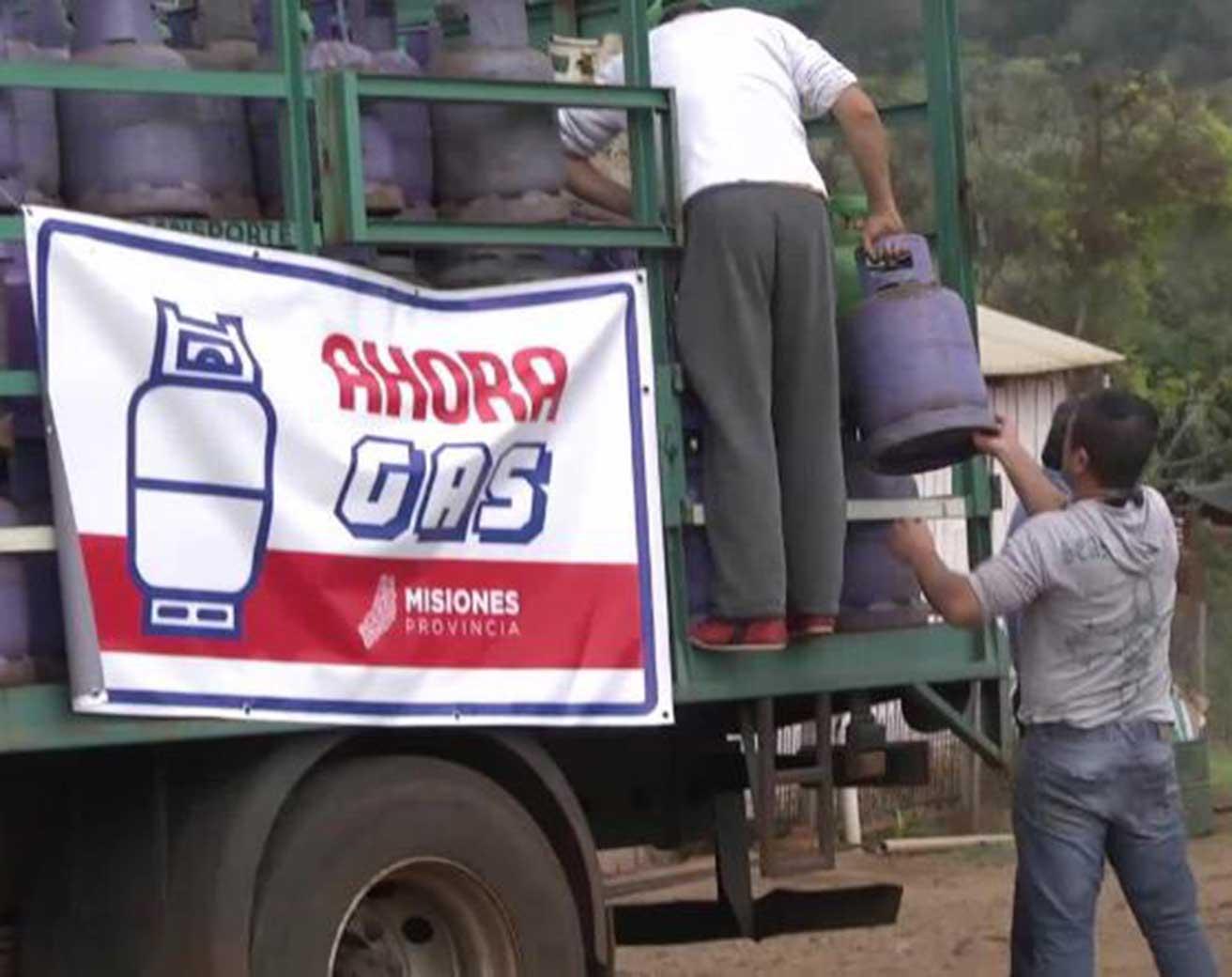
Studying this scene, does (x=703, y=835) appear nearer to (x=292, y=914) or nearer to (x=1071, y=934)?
(x=1071, y=934)

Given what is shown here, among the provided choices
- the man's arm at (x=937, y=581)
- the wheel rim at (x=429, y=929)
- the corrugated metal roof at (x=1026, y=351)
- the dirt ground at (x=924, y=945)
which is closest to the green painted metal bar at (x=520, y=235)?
the man's arm at (x=937, y=581)

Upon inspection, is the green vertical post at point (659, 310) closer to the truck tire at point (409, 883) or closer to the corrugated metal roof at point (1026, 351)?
the truck tire at point (409, 883)

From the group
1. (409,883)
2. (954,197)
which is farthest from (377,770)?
(954,197)

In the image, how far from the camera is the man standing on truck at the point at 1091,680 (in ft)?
24.8

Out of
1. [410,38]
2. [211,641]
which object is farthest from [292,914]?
[410,38]

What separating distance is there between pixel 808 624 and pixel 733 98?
1.24 meters

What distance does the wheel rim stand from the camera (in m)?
7.04

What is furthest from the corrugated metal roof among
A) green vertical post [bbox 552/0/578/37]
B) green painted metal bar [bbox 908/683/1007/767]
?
green vertical post [bbox 552/0/578/37]

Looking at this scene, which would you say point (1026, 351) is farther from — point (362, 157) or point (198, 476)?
point (198, 476)

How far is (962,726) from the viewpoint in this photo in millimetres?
8344

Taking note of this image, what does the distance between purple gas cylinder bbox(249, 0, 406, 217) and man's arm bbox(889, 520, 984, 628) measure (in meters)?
1.53

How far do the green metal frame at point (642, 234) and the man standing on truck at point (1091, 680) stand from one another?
1.31 ft

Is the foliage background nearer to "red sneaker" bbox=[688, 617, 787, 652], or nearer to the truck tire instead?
"red sneaker" bbox=[688, 617, 787, 652]

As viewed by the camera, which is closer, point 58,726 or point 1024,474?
point 58,726
